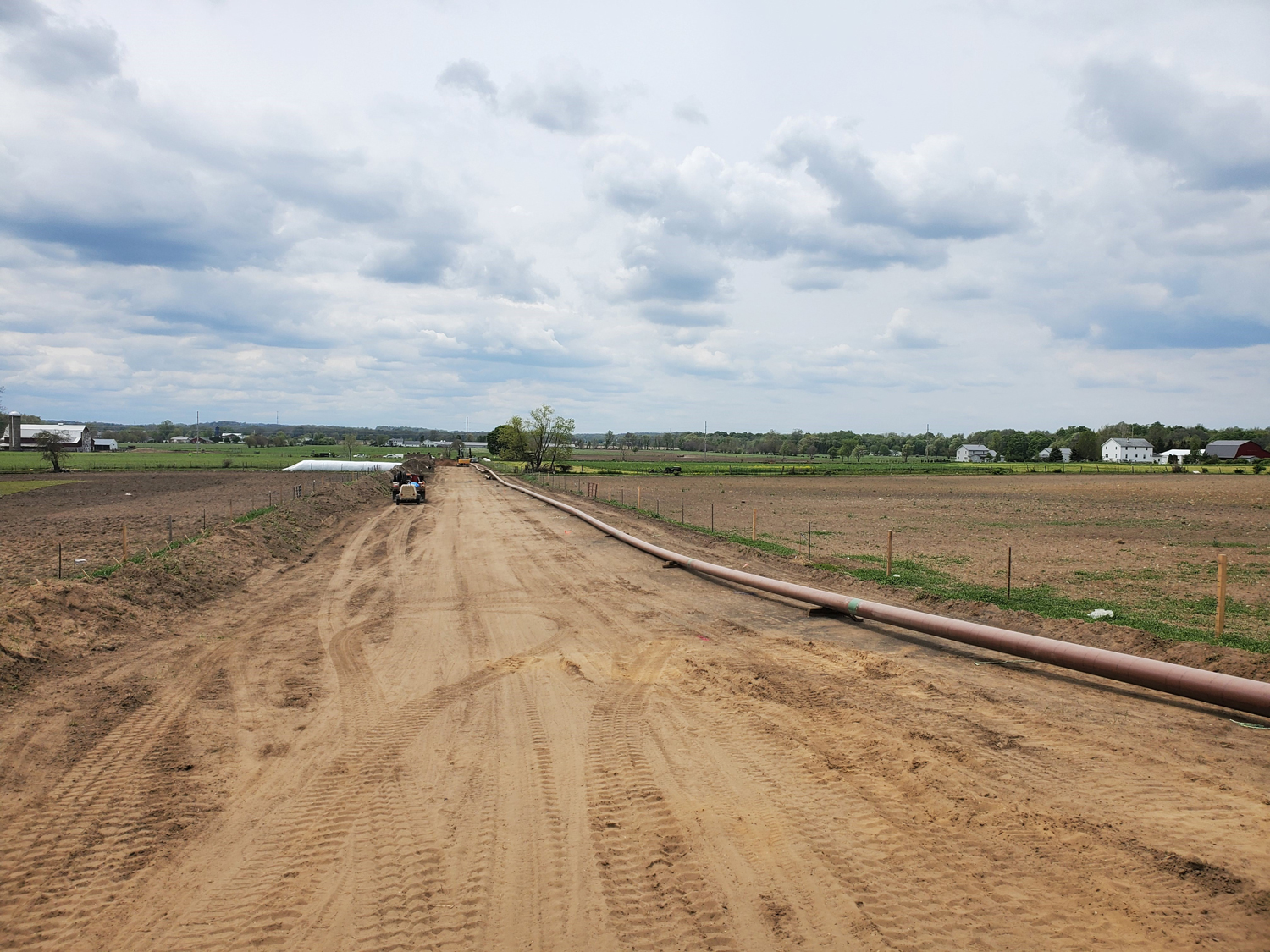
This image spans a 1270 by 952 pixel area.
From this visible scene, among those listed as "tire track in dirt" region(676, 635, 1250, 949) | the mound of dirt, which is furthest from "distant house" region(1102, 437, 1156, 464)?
"tire track in dirt" region(676, 635, 1250, 949)

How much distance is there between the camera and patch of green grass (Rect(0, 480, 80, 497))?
167ft

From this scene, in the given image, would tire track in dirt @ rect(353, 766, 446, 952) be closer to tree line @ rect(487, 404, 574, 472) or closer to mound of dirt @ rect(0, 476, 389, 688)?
mound of dirt @ rect(0, 476, 389, 688)

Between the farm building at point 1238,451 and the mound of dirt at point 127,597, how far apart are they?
173701 mm

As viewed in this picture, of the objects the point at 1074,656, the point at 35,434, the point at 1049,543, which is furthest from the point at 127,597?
the point at 35,434

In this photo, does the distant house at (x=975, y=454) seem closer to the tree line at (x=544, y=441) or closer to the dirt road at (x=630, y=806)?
the tree line at (x=544, y=441)

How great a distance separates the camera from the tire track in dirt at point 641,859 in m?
4.36

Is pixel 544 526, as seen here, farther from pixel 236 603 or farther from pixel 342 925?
pixel 342 925

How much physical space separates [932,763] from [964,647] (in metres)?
4.86

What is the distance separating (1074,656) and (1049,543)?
16.8 meters

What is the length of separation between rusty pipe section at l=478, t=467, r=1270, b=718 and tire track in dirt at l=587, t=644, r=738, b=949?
603 cm

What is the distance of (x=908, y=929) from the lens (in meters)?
4.32

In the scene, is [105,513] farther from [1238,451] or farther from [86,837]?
[1238,451]

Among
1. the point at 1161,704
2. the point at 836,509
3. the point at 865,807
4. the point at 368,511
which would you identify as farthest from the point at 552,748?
the point at 836,509

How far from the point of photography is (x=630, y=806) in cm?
588
